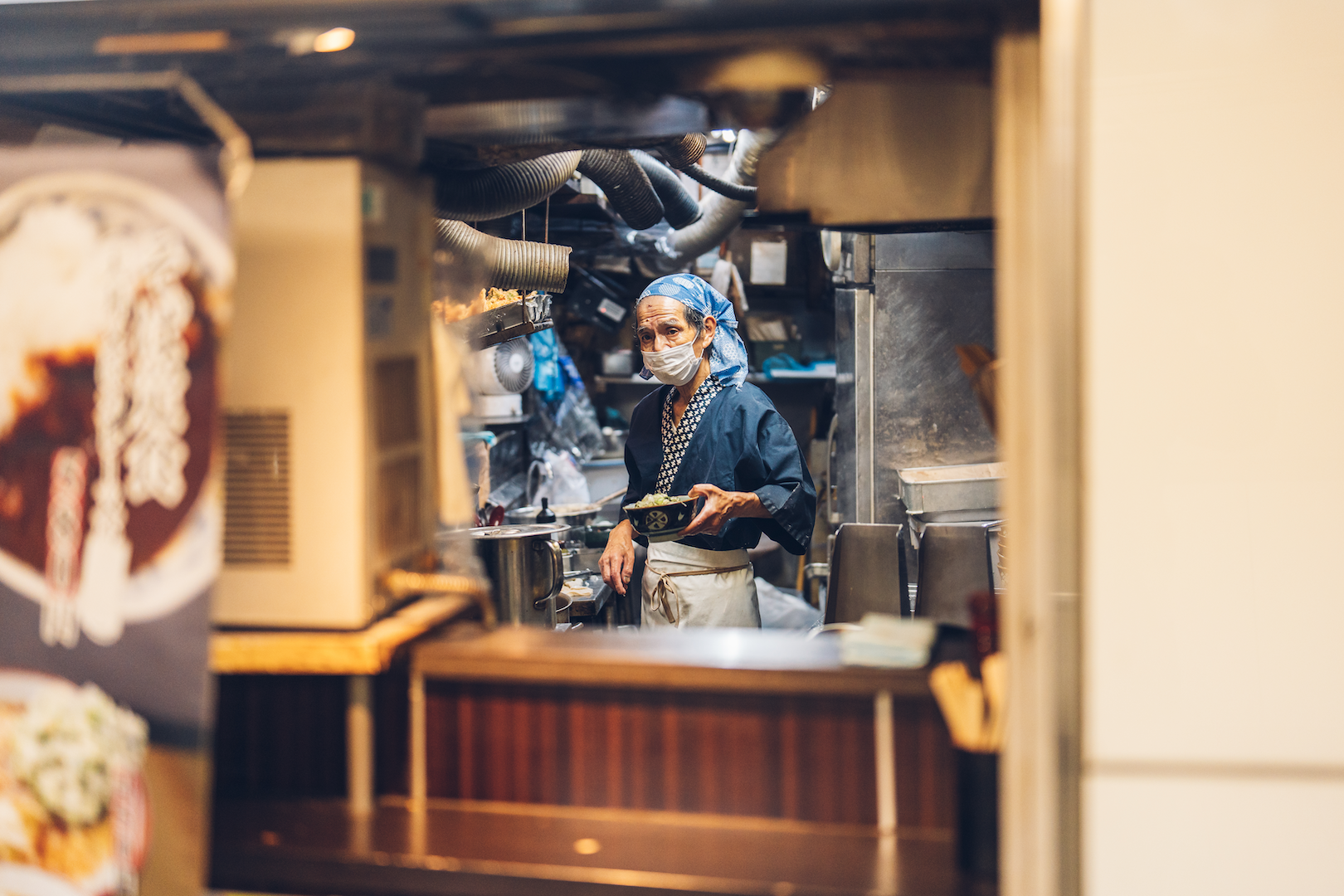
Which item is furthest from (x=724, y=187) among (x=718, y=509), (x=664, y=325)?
(x=718, y=509)

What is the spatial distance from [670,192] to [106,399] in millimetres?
3362

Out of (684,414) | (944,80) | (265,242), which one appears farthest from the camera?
(684,414)

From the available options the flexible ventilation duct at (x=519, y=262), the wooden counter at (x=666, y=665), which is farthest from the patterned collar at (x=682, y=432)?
the wooden counter at (x=666, y=665)

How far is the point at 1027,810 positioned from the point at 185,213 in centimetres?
188

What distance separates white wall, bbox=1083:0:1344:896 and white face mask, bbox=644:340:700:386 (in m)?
2.18

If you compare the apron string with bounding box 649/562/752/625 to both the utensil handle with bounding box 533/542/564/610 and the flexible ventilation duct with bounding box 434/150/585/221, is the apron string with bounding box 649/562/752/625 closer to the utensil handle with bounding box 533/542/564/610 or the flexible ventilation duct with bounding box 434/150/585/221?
the utensil handle with bounding box 533/542/564/610

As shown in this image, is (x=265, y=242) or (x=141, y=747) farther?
(x=265, y=242)

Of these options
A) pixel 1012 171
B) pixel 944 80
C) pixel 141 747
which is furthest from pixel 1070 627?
pixel 141 747

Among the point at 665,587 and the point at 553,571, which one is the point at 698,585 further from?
the point at 553,571

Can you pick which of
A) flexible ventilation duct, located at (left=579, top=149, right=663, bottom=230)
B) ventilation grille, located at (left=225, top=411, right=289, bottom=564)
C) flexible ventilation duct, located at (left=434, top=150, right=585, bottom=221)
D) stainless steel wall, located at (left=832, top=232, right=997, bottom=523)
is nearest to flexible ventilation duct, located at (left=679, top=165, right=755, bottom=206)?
flexible ventilation duct, located at (left=579, top=149, right=663, bottom=230)

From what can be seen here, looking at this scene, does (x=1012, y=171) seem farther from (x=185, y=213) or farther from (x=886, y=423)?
(x=886, y=423)

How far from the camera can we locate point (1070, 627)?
1.71 m

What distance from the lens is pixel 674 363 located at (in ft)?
12.2

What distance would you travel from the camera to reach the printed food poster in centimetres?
166
